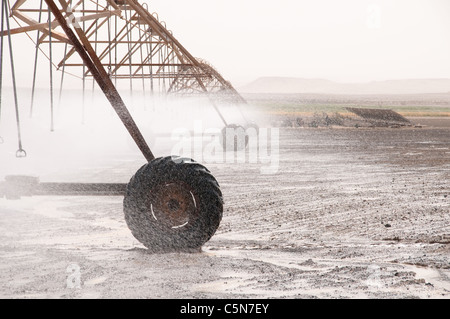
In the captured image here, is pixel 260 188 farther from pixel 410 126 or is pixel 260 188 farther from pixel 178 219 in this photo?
pixel 410 126

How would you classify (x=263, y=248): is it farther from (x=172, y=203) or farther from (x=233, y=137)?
(x=233, y=137)

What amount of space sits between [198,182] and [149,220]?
23.1 inches

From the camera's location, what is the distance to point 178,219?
18.8ft

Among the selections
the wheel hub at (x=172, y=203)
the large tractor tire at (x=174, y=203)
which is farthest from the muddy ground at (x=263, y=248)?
the wheel hub at (x=172, y=203)

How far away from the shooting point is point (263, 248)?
20.3 ft

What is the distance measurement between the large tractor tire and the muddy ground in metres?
0.21

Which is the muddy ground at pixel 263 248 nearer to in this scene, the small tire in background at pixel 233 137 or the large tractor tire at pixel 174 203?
the large tractor tire at pixel 174 203

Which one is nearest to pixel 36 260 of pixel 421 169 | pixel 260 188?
pixel 260 188

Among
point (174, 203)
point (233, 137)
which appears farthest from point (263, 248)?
point (233, 137)

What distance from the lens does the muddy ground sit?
4.76m

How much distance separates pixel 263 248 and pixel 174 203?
3.51 ft

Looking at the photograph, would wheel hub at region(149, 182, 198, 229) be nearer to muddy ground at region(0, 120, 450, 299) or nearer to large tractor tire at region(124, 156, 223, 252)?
large tractor tire at region(124, 156, 223, 252)

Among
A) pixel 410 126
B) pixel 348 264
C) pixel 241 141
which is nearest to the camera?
pixel 348 264

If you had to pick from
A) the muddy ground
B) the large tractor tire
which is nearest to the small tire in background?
the muddy ground
